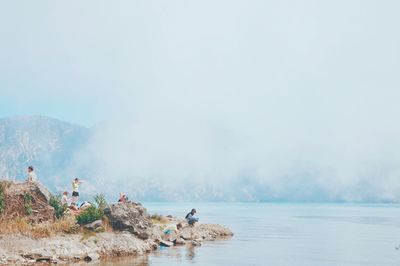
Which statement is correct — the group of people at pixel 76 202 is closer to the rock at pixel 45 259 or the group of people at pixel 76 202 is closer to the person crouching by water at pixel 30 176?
the person crouching by water at pixel 30 176

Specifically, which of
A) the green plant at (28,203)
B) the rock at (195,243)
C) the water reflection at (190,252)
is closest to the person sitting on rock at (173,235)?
the rock at (195,243)

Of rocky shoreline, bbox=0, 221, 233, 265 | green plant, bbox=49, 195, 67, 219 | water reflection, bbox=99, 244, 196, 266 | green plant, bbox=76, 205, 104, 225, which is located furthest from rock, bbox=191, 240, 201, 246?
green plant, bbox=49, 195, 67, 219

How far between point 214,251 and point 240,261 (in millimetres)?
8578

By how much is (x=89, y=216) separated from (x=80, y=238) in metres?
4.42

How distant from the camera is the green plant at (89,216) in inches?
2202

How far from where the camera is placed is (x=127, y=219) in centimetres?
5847

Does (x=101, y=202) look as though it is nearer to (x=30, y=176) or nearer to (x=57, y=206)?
(x=57, y=206)

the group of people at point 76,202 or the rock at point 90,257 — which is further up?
the group of people at point 76,202

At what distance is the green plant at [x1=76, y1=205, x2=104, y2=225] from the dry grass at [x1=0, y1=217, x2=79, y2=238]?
118 cm

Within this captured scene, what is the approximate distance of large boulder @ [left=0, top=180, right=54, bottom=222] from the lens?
53.3 meters

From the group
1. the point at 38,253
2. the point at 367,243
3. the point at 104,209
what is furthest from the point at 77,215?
the point at 367,243

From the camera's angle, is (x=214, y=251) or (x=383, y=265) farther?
(x=214, y=251)

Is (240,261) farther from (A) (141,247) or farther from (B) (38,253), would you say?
(B) (38,253)

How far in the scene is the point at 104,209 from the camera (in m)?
58.5
